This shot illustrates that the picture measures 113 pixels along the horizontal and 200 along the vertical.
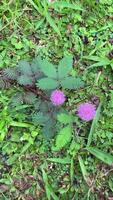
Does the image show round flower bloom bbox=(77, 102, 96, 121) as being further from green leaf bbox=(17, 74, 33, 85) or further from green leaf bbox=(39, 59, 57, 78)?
green leaf bbox=(17, 74, 33, 85)

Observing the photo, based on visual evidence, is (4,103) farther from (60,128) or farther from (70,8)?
(70,8)

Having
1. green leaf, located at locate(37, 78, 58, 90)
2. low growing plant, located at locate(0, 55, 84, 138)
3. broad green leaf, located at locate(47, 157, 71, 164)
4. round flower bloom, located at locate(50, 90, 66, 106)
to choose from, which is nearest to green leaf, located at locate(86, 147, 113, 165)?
broad green leaf, located at locate(47, 157, 71, 164)

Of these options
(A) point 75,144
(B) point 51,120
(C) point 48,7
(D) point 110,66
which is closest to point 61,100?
(B) point 51,120

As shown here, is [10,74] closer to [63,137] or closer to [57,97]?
[57,97]

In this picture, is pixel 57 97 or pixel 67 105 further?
pixel 67 105

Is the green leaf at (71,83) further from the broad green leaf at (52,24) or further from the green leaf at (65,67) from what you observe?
the broad green leaf at (52,24)

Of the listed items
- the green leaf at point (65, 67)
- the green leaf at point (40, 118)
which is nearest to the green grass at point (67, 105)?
the green leaf at point (40, 118)

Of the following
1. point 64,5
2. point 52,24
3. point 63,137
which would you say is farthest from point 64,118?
point 64,5
